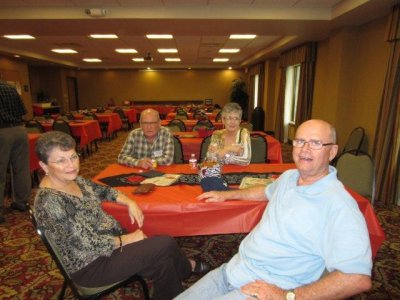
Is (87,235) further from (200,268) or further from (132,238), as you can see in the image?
(200,268)

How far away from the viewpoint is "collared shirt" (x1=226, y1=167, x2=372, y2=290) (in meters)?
1.00

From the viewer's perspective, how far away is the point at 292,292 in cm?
107

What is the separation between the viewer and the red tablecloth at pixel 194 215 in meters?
1.74

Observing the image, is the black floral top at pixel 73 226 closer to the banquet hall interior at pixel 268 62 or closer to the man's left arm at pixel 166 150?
the banquet hall interior at pixel 268 62

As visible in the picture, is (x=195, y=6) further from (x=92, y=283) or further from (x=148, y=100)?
(x=148, y=100)

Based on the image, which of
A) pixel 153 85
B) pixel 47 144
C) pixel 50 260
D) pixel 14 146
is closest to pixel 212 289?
pixel 47 144

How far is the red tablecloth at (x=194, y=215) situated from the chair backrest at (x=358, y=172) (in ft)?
2.25

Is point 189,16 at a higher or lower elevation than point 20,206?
higher

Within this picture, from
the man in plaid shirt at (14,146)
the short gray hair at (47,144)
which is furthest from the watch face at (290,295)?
the man in plaid shirt at (14,146)

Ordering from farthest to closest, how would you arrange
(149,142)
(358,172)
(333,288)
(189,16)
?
(189,16), (149,142), (358,172), (333,288)

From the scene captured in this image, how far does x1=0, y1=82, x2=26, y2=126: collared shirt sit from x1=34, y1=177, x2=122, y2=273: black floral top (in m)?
2.29

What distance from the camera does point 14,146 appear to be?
132 inches

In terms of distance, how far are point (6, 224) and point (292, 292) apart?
3.39 metres

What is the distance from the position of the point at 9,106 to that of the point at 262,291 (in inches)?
132
